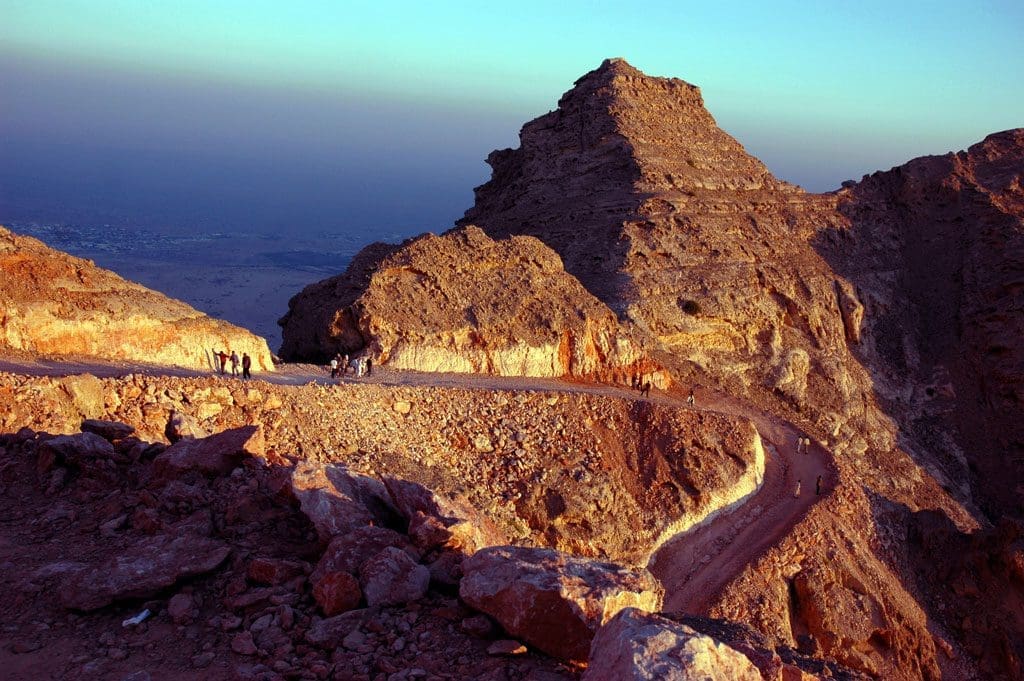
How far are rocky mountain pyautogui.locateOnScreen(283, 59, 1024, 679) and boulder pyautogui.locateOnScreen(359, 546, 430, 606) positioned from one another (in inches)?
496

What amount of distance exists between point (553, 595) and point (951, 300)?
37379 millimetres

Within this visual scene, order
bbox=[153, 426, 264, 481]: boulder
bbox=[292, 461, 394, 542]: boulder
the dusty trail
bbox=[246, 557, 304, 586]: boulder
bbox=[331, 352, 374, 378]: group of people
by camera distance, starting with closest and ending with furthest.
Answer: bbox=[246, 557, 304, 586]: boulder, bbox=[292, 461, 394, 542]: boulder, bbox=[153, 426, 264, 481]: boulder, the dusty trail, bbox=[331, 352, 374, 378]: group of people

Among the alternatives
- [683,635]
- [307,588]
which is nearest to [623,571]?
[683,635]

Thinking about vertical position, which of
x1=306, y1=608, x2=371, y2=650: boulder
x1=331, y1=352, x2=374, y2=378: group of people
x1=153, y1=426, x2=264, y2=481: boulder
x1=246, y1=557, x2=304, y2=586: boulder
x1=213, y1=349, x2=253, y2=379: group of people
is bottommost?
x1=331, y1=352, x2=374, y2=378: group of people

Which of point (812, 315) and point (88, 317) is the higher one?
point (88, 317)

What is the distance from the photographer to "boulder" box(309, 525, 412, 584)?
306 inches

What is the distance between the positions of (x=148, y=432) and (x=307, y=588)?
7.05 meters

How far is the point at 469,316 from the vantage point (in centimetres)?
2645

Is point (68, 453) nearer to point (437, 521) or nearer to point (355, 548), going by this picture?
point (355, 548)

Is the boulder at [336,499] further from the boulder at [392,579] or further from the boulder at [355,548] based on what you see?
the boulder at [392,579]

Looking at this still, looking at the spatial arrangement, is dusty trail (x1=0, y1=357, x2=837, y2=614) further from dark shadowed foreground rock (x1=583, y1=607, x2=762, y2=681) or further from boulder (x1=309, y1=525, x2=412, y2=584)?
dark shadowed foreground rock (x1=583, y1=607, x2=762, y2=681)

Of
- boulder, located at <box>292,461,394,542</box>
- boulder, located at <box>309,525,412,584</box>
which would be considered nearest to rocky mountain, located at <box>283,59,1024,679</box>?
boulder, located at <box>292,461,394,542</box>

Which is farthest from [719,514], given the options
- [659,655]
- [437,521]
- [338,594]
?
[659,655]

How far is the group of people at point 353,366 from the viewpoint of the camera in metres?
22.7
